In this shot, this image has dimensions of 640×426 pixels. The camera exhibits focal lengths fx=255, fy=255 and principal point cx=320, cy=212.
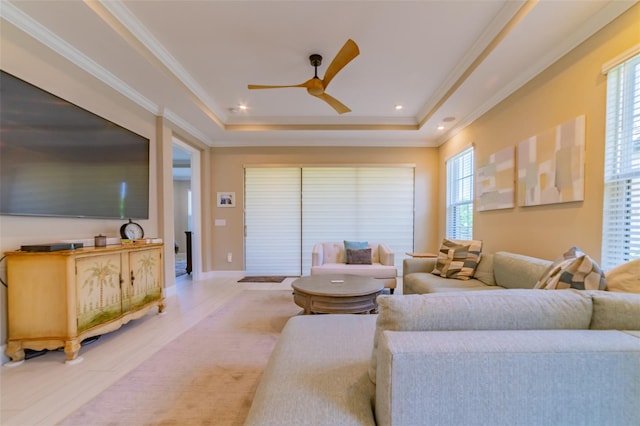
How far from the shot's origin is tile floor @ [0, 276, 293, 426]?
1493 mm

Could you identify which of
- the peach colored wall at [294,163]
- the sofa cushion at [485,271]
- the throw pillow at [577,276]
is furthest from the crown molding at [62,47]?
the sofa cushion at [485,271]

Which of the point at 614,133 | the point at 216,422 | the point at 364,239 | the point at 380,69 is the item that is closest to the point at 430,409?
the point at 216,422

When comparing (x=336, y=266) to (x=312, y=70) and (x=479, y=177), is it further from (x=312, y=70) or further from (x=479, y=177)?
(x=312, y=70)

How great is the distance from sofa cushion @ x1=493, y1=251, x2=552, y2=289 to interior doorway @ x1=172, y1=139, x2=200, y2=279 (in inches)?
185

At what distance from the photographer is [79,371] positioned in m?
1.87

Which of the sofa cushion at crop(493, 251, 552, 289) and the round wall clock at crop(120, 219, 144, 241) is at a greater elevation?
the round wall clock at crop(120, 219, 144, 241)

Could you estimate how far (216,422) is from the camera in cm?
139

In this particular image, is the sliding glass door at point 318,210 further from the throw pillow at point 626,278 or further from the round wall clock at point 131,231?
the throw pillow at point 626,278

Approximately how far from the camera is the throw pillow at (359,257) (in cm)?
402

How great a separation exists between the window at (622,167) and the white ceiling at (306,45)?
49cm

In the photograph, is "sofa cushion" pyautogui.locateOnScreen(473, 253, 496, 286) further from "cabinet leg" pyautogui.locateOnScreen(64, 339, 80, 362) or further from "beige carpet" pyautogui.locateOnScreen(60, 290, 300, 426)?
"cabinet leg" pyautogui.locateOnScreen(64, 339, 80, 362)

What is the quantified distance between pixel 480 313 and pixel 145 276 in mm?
3122

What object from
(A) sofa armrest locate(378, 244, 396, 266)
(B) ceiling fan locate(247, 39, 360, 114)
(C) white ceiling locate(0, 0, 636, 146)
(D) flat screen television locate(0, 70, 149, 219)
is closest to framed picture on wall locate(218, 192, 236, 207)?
(C) white ceiling locate(0, 0, 636, 146)

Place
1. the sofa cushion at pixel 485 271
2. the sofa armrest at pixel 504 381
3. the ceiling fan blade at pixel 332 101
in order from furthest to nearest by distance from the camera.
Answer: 1. the ceiling fan blade at pixel 332 101
2. the sofa cushion at pixel 485 271
3. the sofa armrest at pixel 504 381
